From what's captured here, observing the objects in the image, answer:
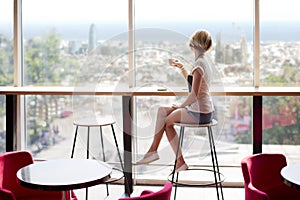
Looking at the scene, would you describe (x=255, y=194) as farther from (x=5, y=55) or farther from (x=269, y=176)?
(x=5, y=55)

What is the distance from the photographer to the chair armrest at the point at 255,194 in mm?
2845

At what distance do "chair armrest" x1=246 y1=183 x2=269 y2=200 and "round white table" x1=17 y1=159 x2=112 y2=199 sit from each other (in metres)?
0.90

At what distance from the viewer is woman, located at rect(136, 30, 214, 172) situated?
368cm

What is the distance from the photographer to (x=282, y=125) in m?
4.55

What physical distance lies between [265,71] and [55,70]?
206 cm

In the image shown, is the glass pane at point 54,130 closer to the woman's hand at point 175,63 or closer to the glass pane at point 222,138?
the glass pane at point 222,138

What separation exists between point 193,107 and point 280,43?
1.31 metres

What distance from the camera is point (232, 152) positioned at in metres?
4.62

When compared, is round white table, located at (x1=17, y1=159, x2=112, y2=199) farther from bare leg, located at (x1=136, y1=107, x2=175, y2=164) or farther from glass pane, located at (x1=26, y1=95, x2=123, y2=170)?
glass pane, located at (x1=26, y1=95, x2=123, y2=170)

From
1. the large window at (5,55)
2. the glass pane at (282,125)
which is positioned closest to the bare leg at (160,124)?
the glass pane at (282,125)

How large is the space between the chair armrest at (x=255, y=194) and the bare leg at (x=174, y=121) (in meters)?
0.82

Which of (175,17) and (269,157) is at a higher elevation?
(175,17)

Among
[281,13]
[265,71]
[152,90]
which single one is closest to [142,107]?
[152,90]

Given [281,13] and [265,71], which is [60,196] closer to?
[265,71]
